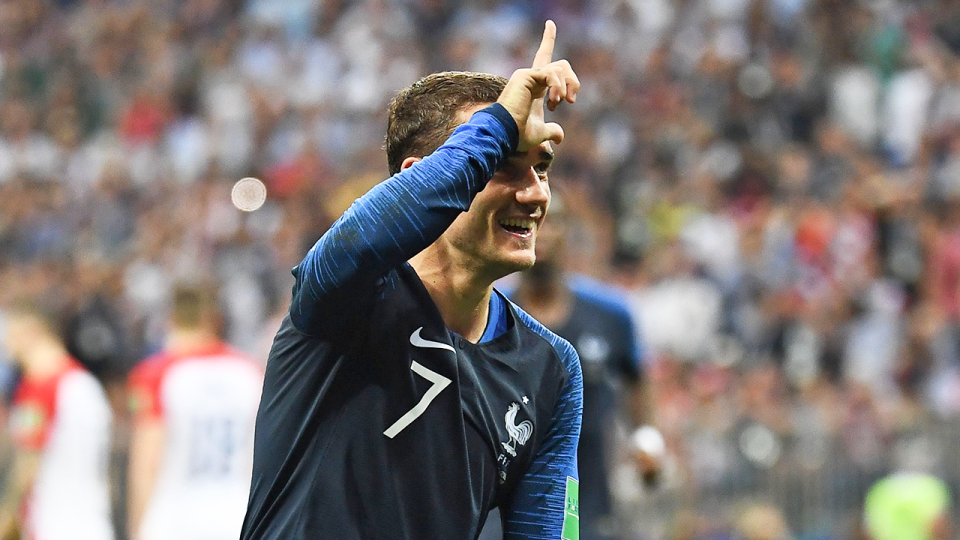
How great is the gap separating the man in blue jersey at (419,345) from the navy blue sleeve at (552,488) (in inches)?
2.0

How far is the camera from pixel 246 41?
16.6m

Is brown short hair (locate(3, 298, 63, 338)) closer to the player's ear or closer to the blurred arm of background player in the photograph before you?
the blurred arm of background player

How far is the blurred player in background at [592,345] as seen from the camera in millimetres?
6219

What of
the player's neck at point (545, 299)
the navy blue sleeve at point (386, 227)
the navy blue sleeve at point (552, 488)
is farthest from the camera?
the player's neck at point (545, 299)

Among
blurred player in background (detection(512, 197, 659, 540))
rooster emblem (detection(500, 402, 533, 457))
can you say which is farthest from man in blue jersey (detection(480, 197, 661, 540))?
rooster emblem (detection(500, 402, 533, 457))

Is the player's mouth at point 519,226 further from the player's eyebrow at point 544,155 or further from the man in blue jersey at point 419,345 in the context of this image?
the player's eyebrow at point 544,155

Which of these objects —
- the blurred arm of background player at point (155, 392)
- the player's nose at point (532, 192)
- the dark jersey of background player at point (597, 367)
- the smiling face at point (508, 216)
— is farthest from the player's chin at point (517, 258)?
the blurred arm of background player at point (155, 392)

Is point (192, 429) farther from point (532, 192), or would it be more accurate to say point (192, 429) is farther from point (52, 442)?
point (532, 192)

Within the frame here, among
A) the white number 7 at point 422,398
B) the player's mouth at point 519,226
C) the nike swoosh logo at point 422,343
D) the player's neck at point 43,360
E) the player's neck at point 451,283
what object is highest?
the player's mouth at point 519,226

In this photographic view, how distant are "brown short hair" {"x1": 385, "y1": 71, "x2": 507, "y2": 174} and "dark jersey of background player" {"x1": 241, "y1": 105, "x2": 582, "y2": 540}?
0.26 metres

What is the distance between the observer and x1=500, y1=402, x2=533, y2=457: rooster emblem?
123 inches

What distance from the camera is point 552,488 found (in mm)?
3275

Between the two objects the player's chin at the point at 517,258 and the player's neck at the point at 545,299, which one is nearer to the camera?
the player's chin at the point at 517,258

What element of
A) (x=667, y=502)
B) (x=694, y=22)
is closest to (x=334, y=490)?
(x=667, y=502)
